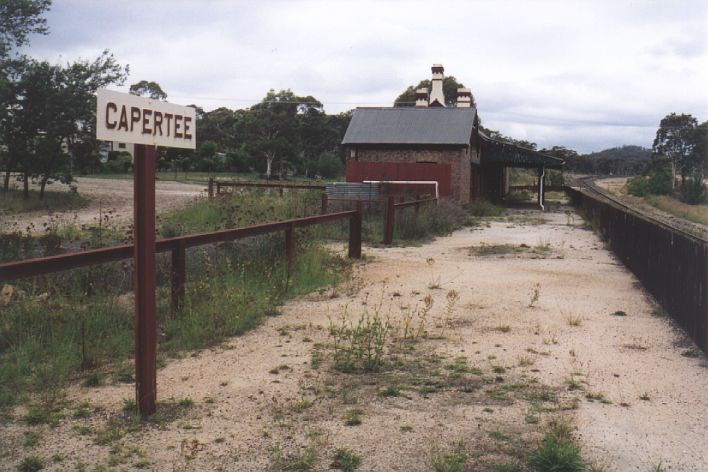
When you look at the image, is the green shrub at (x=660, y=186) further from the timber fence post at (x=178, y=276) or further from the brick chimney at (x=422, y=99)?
the timber fence post at (x=178, y=276)

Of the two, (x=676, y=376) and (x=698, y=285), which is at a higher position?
(x=698, y=285)

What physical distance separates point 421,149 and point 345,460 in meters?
27.0

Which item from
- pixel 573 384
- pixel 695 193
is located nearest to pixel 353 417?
pixel 573 384

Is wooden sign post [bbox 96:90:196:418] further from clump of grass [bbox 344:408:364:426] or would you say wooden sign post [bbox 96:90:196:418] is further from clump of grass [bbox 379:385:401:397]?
clump of grass [bbox 379:385:401:397]

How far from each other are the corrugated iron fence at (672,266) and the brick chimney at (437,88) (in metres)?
25.6

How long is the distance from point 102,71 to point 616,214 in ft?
69.3

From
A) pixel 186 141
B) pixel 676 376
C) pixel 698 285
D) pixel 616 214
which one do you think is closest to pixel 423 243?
pixel 616 214

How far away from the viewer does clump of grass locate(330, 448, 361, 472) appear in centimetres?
375

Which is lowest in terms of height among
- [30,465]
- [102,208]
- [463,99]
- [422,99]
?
[30,465]

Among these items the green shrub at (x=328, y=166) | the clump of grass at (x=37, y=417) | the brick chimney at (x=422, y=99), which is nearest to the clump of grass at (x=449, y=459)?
the clump of grass at (x=37, y=417)

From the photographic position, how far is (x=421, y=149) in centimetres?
3023

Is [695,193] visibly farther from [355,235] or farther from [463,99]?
[355,235]

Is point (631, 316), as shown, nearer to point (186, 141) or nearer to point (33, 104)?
point (186, 141)

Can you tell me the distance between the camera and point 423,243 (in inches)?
601
